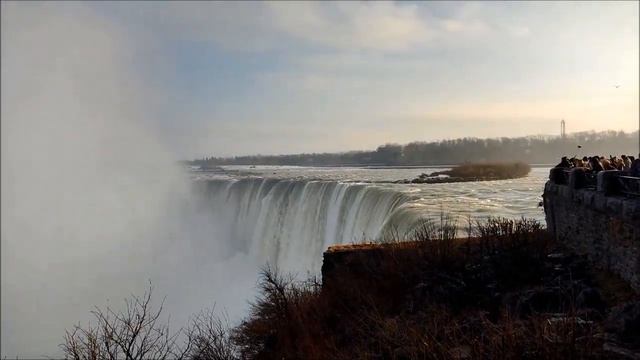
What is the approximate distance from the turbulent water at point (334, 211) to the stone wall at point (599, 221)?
4277 mm

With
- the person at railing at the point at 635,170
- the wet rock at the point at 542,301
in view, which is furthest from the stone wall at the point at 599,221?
the wet rock at the point at 542,301

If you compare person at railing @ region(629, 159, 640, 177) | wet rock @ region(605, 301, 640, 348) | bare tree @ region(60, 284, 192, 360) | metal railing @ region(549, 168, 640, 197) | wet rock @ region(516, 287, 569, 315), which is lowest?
bare tree @ region(60, 284, 192, 360)

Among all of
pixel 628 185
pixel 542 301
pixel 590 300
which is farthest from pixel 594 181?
pixel 590 300

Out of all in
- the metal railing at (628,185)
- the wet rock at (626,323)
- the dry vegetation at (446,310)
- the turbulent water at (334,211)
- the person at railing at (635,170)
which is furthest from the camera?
the turbulent water at (334,211)

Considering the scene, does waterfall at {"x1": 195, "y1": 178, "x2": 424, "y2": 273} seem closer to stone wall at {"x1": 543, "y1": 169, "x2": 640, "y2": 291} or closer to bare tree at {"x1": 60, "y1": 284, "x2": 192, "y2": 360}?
stone wall at {"x1": 543, "y1": 169, "x2": 640, "y2": 291}

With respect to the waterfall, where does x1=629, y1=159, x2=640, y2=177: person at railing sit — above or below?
above

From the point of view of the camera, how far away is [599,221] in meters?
10.8

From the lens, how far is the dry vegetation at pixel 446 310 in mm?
7324

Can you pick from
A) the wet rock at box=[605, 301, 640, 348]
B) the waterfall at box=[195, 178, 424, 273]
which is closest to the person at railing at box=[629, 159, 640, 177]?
the wet rock at box=[605, 301, 640, 348]

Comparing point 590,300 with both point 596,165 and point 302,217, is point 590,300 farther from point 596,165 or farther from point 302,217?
point 302,217

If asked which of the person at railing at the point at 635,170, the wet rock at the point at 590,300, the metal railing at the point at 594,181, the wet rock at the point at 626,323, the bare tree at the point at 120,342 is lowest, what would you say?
the bare tree at the point at 120,342

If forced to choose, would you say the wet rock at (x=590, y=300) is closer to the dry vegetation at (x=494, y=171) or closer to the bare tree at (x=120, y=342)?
the bare tree at (x=120, y=342)

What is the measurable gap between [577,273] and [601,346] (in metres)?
4.60

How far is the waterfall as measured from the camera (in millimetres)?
25578
